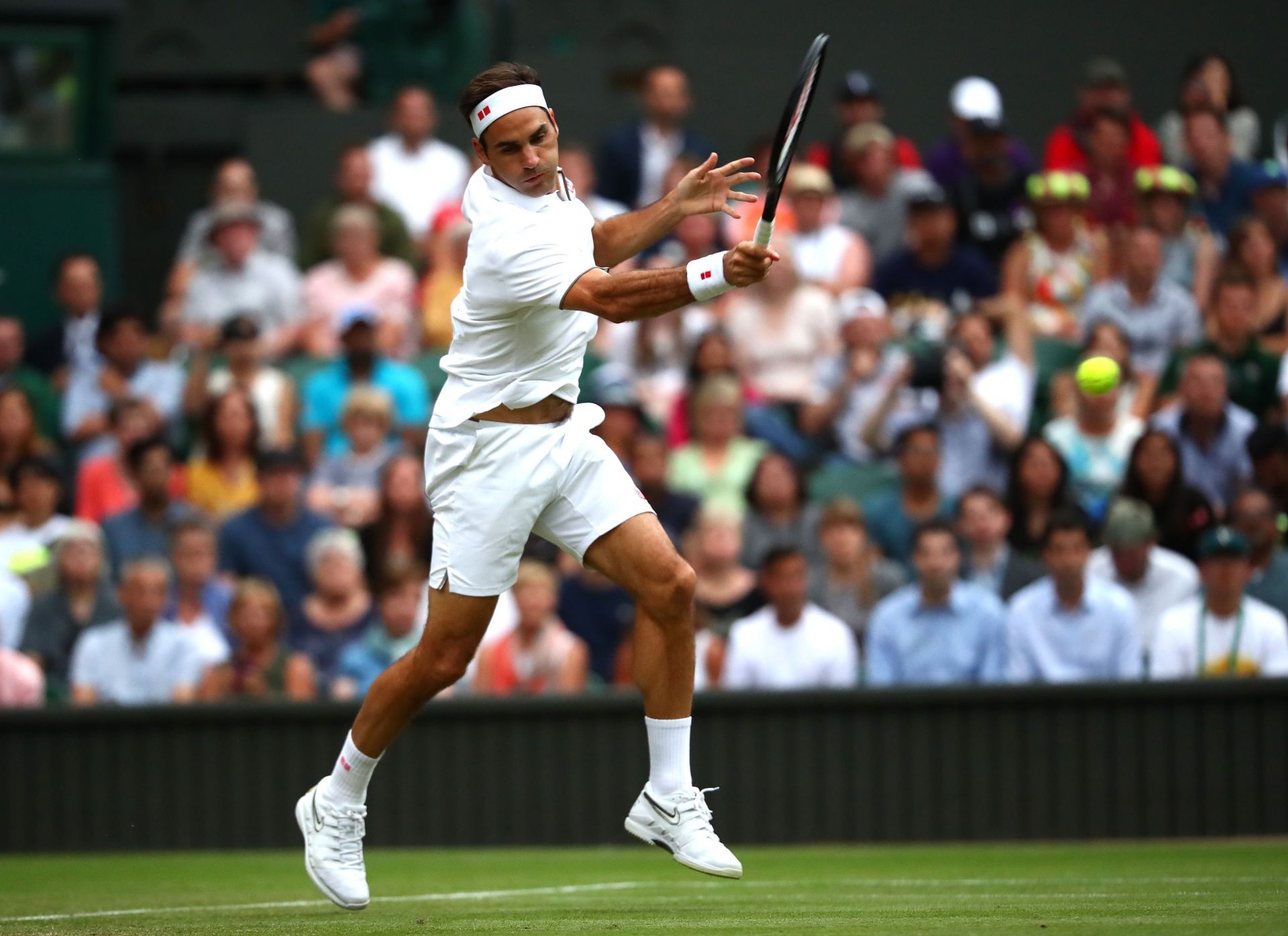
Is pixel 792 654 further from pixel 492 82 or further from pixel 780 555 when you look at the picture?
pixel 492 82

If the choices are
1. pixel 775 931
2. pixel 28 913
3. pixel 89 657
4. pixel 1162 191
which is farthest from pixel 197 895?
pixel 1162 191

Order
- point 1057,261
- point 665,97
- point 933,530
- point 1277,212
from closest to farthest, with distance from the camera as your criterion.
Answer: point 933,530 < point 1277,212 < point 1057,261 < point 665,97

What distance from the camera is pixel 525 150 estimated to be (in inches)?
238

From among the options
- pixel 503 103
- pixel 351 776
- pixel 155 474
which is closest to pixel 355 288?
pixel 155 474

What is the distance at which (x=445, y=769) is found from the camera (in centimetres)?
1005

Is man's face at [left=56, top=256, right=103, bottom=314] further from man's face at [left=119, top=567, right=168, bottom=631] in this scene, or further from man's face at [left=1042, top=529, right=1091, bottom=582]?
man's face at [left=1042, top=529, right=1091, bottom=582]

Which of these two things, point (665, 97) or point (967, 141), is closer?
point (967, 141)

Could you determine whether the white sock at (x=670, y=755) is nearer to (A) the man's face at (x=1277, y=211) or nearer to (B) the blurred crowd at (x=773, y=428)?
(B) the blurred crowd at (x=773, y=428)

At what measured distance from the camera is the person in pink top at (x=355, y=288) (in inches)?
497

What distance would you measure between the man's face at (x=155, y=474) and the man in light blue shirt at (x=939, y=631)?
3.85 meters

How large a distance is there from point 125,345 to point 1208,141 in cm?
647

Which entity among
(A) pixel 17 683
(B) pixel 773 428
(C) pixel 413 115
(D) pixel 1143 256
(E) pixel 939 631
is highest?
(C) pixel 413 115

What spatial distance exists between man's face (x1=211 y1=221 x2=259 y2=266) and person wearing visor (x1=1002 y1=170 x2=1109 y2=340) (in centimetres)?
448

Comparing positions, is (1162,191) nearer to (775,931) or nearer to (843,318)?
(843,318)
